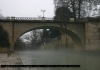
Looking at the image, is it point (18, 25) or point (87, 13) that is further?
point (87, 13)

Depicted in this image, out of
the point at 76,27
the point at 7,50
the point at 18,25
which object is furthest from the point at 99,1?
the point at 7,50

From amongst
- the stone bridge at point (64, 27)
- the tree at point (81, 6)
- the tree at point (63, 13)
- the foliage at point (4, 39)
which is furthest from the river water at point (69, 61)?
the tree at point (63, 13)

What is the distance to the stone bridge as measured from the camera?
3797 centimetres

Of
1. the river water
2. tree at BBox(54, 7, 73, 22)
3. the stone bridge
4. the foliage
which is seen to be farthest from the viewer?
tree at BBox(54, 7, 73, 22)

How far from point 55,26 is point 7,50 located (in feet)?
30.6

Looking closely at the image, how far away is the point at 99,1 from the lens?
43.2 meters

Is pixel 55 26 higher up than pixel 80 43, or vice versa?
pixel 55 26

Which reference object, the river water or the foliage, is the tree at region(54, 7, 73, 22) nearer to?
the river water

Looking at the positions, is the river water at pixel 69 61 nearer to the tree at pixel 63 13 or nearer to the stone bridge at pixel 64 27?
the stone bridge at pixel 64 27

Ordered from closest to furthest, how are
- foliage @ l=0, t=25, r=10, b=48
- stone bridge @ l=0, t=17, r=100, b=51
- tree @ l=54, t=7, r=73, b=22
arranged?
foliage @ l=0, t=25, r=10, b=48 → stone bridge @ l=0, t=17, r=100, b=51 → tree @ l=54, t=7, r=73, b=22

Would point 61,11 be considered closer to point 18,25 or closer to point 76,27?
point 76,27

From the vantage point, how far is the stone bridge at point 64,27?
37969mm

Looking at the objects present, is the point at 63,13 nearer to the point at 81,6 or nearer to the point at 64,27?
the point at 81,6

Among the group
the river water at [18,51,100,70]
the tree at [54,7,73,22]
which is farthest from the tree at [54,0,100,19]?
the river water at [18,51,100,70]
